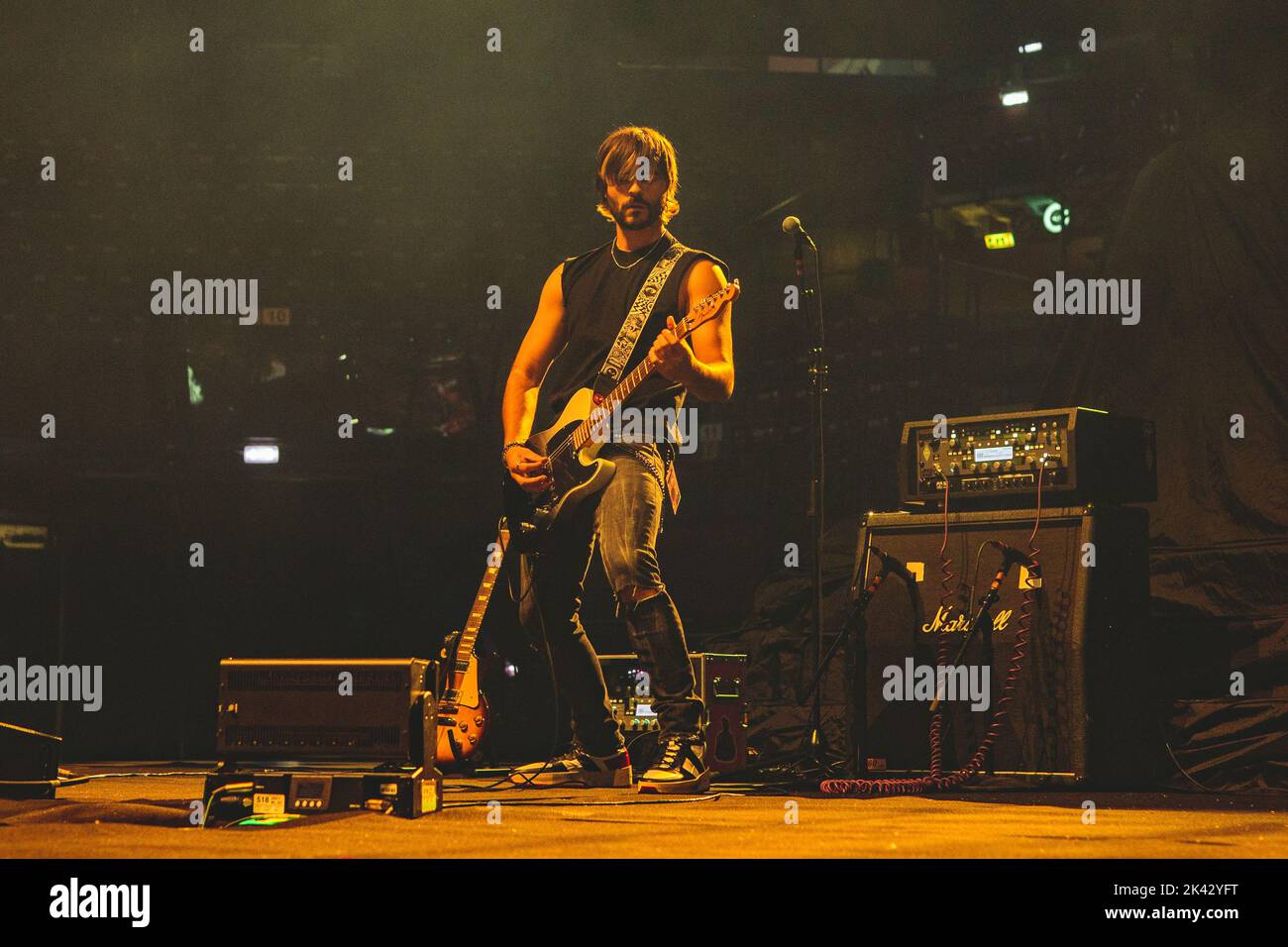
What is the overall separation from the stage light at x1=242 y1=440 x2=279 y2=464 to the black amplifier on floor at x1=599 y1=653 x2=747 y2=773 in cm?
321

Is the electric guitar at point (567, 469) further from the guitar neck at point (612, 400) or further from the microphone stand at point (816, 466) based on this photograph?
the microphone stand at point (816, 466)

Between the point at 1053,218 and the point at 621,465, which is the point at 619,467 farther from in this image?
the point at 1053,218

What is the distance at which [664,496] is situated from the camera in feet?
14.4

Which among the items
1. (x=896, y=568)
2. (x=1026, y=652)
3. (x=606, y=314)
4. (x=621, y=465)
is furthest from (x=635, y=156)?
(x=1026, y=652)

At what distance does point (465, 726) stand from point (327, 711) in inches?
79.4

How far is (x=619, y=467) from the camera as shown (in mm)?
4262

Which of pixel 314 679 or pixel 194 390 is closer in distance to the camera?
pixel 314 679

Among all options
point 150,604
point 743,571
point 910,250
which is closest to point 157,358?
point 150,604

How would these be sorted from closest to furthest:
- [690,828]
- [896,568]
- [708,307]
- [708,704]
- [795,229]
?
[690,828]
[708,307]
[795,229]
[896,568]
[708,704]

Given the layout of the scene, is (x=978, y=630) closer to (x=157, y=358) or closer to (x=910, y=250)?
(x=157, y=358)

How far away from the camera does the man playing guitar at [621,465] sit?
4223 millimetres

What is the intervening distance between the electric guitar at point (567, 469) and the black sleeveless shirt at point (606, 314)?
121mm
